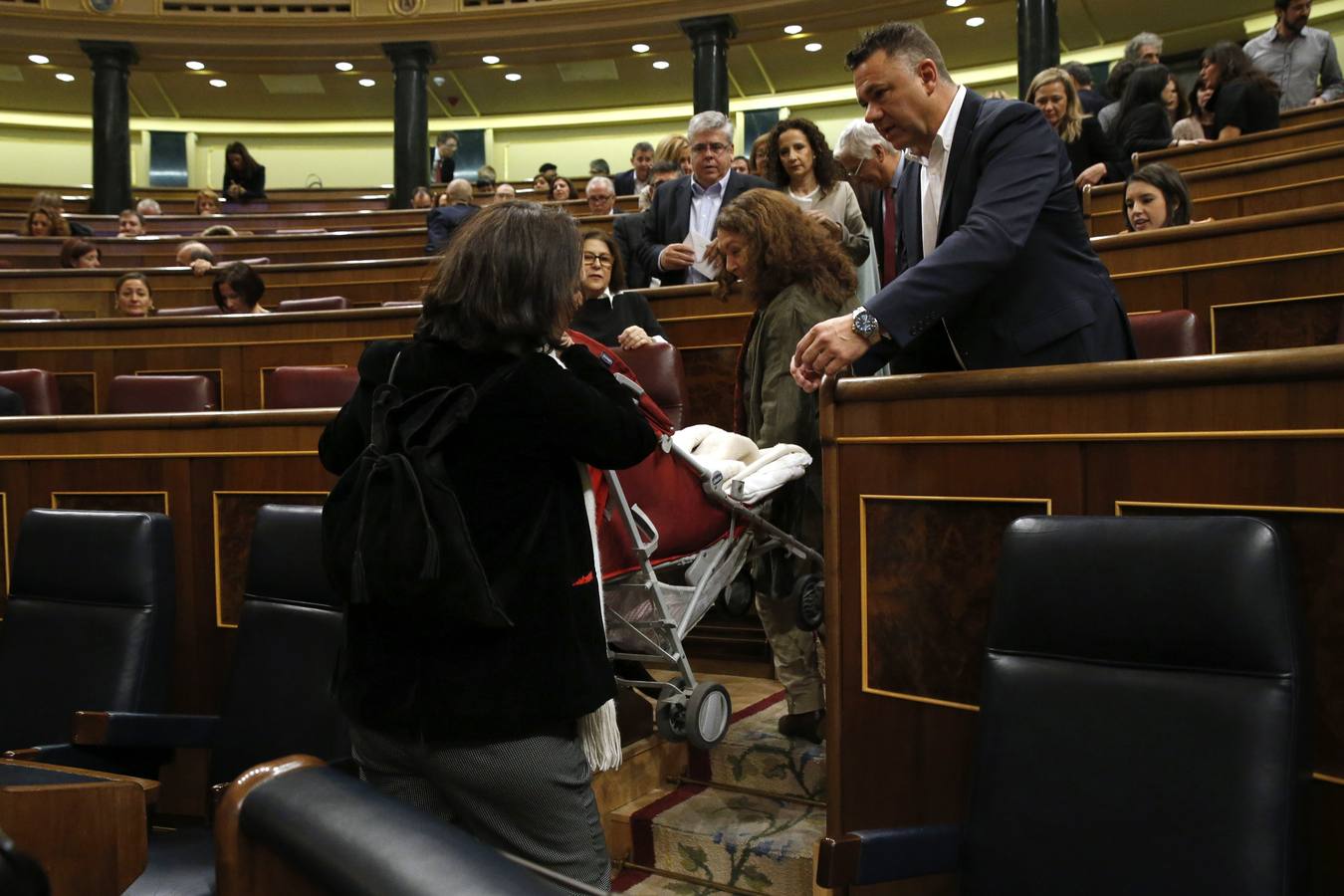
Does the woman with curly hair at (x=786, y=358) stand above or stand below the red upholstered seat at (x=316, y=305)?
below

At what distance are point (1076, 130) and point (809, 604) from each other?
8.63 ft

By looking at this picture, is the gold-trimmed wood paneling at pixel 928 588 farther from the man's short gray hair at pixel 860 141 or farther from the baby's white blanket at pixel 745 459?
the man's short gray hair at pixel 860 141

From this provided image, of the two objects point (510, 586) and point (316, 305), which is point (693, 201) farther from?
point (510, 586)

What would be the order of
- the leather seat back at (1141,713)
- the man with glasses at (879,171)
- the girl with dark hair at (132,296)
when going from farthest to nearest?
1. the girl with dark hair at (132,296)
2. the man with glasses at (879,171)
3. the leather seat back at (1141,713)

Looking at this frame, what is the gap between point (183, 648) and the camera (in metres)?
2.37

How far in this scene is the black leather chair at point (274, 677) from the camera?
178 cm

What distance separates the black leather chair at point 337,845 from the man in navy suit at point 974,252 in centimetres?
96

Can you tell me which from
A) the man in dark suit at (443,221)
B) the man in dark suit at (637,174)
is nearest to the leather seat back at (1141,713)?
the man in dark suit at (443,221)

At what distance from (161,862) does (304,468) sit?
905 mm

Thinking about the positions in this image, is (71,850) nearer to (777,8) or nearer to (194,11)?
(777,8)

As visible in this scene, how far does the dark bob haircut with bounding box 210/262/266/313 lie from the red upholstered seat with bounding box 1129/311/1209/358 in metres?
3.18

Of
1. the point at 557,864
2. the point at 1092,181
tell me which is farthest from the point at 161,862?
the point at 1092,181

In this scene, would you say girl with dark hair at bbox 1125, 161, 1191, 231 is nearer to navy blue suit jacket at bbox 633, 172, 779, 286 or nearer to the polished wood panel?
navy blue suit jacket at bbox 633, 172, 779, 286

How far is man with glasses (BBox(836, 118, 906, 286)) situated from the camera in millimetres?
2420
